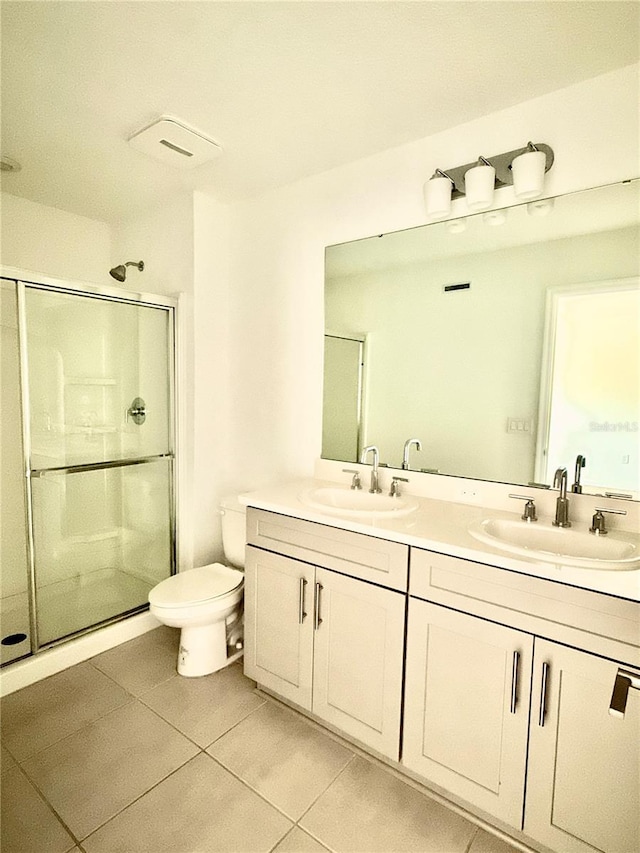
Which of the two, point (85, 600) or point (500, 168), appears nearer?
point (500, 168)

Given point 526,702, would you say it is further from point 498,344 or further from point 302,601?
point 498,344

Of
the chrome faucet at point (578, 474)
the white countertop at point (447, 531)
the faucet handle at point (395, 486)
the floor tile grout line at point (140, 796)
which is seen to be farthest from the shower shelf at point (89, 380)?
the chrome faucet at point (578, 474)

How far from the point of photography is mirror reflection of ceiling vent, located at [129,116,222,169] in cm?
180

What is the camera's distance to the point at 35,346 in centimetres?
218

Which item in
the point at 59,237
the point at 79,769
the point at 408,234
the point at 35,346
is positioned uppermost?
the point at 59,237

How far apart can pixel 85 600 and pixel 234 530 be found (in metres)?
0.91

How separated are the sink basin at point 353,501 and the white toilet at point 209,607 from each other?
1.66 feet

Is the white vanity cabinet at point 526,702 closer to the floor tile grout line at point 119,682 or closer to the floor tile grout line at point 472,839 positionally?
the floor tile grout line at point 472,839

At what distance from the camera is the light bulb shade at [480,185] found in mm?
1656

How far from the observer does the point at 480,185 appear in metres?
1.67

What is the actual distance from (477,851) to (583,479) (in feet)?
3.84

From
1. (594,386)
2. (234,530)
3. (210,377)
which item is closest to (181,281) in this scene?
(210,377)

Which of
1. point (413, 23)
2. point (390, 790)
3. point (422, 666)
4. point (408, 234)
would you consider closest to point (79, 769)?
point (390, 790)

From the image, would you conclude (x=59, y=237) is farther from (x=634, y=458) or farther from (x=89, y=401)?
(x=634, y=458)
